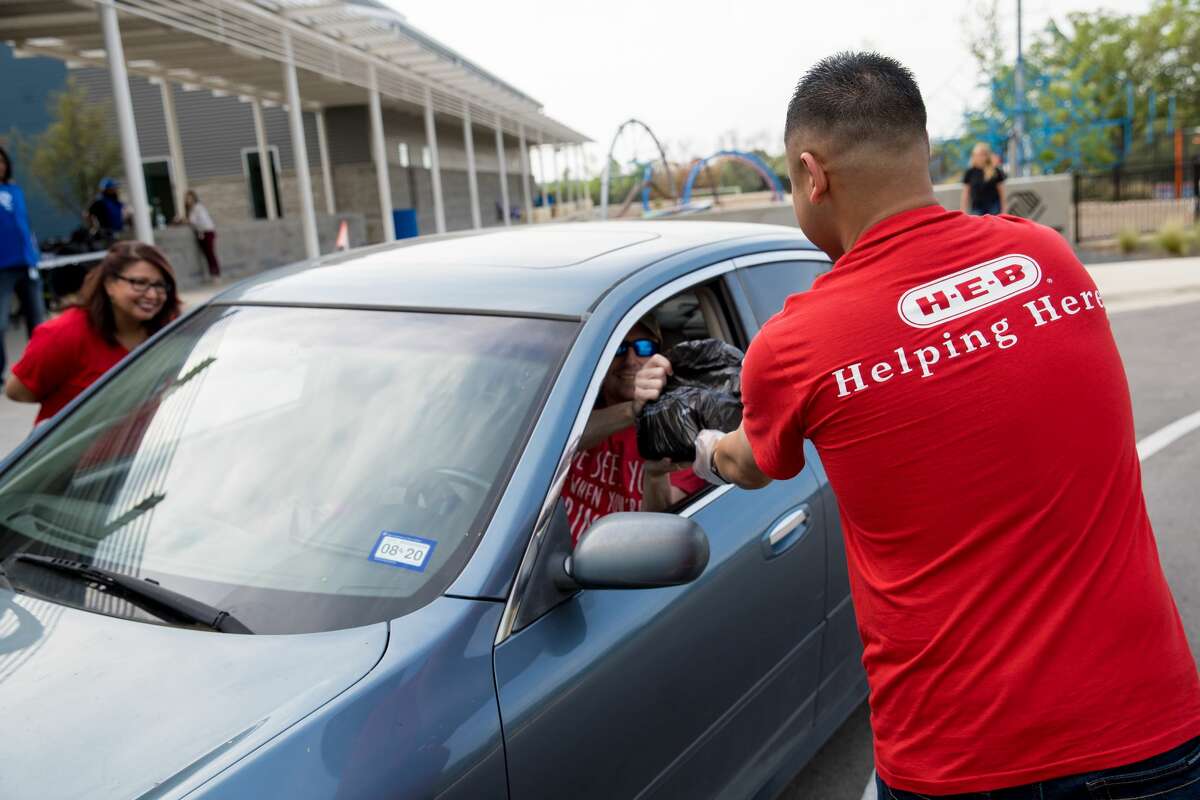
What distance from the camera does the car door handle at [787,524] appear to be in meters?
2.54

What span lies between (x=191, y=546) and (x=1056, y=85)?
146ft

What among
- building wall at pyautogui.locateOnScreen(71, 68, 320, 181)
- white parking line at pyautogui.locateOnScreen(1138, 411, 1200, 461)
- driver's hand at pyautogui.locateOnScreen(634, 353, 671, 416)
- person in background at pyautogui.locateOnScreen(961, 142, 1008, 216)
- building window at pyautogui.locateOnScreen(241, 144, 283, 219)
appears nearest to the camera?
driver's hand at pyautogui.locateOnScreen(634, 353, 671, 416)

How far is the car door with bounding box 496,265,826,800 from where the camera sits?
182 centimetres

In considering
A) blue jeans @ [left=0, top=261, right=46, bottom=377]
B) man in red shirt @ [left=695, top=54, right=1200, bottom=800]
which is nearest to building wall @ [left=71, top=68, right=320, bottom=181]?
blue jeans @ [left=0, top=261, right=46, bottom=377]

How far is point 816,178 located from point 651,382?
0.95 m

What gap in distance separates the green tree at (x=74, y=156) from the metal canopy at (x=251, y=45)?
490 centimetres

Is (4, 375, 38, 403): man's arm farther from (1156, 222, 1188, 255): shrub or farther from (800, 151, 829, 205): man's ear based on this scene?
→ (1156, 222, 1188, 255): shrub

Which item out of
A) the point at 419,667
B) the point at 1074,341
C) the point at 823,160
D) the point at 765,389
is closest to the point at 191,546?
the point at 419,667

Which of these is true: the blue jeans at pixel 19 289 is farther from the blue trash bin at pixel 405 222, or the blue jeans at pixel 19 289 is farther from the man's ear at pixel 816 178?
the blue trash bin at pixel 405 222

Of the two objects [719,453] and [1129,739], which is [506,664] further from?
[1129,739]

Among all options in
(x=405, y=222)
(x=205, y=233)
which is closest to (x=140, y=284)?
(x=205, y=233)

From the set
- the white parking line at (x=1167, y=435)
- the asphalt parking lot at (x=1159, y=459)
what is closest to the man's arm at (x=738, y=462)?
the asphalt parking lot at (x=1159, y=459)

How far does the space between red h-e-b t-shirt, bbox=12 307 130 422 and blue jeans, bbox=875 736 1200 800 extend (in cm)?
346

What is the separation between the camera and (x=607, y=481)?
286 centimetres
